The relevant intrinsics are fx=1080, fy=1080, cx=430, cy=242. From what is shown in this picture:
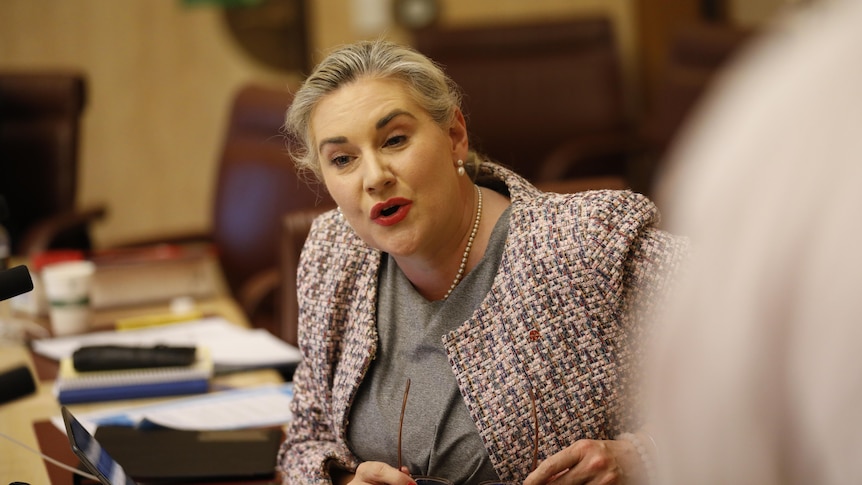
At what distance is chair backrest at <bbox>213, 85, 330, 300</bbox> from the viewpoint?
3.18m

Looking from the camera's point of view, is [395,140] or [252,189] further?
[252,189]

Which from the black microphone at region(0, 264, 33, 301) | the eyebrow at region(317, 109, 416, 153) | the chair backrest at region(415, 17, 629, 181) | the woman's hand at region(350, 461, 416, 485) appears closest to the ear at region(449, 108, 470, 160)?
the eyebrow at region(317, 109, 416, 153)

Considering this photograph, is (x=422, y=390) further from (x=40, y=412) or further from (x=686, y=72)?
(x=686, y=72)

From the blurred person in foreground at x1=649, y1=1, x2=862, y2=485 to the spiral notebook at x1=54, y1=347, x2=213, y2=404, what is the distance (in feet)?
5.18

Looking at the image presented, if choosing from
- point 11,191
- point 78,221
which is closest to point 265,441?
point 78,221

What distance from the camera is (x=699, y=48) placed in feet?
14.0

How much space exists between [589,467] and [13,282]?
2.52ft

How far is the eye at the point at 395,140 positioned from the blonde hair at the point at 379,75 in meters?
0.05

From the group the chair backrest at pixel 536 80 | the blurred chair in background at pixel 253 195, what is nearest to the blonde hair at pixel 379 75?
the blurred chair in background at pixel 253 195

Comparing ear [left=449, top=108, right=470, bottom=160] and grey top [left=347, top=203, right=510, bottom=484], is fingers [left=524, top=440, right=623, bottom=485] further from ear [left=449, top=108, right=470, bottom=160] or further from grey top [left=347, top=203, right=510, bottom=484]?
ear [left=449, top=108, right=470, bottom=160]

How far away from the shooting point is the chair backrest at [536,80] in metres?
4.90

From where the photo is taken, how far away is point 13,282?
4.55ft

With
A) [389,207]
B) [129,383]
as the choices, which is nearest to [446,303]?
[389,207]

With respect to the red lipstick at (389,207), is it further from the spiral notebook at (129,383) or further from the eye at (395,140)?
the spiral notebook at (129,383)
